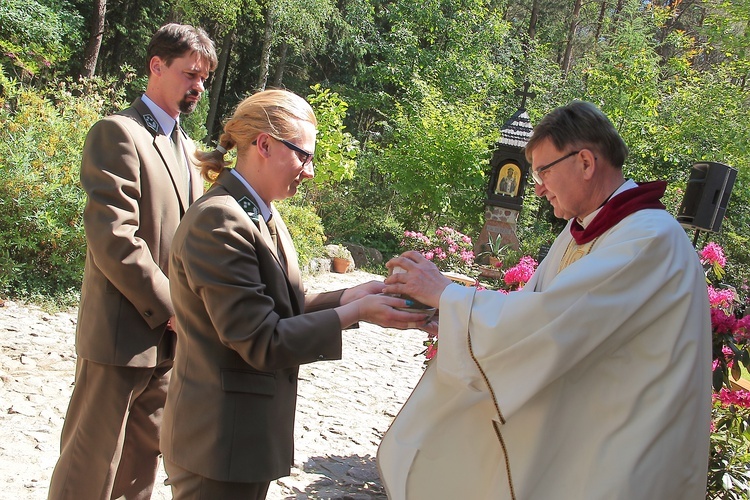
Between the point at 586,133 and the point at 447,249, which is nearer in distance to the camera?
the point at 586,133

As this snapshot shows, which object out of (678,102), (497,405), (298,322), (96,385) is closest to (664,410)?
(497,405)

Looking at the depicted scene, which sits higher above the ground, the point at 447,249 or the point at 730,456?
the point at 730,456

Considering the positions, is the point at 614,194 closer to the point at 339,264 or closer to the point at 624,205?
the point at 624,205

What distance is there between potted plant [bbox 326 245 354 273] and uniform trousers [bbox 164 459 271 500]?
33.8 feet

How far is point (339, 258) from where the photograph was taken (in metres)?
12.4

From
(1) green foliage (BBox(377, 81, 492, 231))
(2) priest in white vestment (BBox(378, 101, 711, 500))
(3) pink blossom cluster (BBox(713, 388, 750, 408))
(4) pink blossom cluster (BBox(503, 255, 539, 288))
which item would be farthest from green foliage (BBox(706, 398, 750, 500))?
(1) green foliage (BBox(377, 81, 492, 231))

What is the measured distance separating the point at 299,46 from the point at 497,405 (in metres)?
22.1

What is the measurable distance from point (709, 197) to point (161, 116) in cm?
635

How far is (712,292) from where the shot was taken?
3.74 metres

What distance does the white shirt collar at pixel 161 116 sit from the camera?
2873 mm

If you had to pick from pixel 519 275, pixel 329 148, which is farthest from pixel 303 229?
pixel 519 275

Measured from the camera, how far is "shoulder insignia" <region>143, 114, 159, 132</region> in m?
2.81

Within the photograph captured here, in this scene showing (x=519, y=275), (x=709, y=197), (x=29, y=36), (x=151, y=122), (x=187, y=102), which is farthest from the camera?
(x=29, y=36)

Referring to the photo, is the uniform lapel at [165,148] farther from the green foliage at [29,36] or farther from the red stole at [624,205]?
the green foliage at [29,36]
